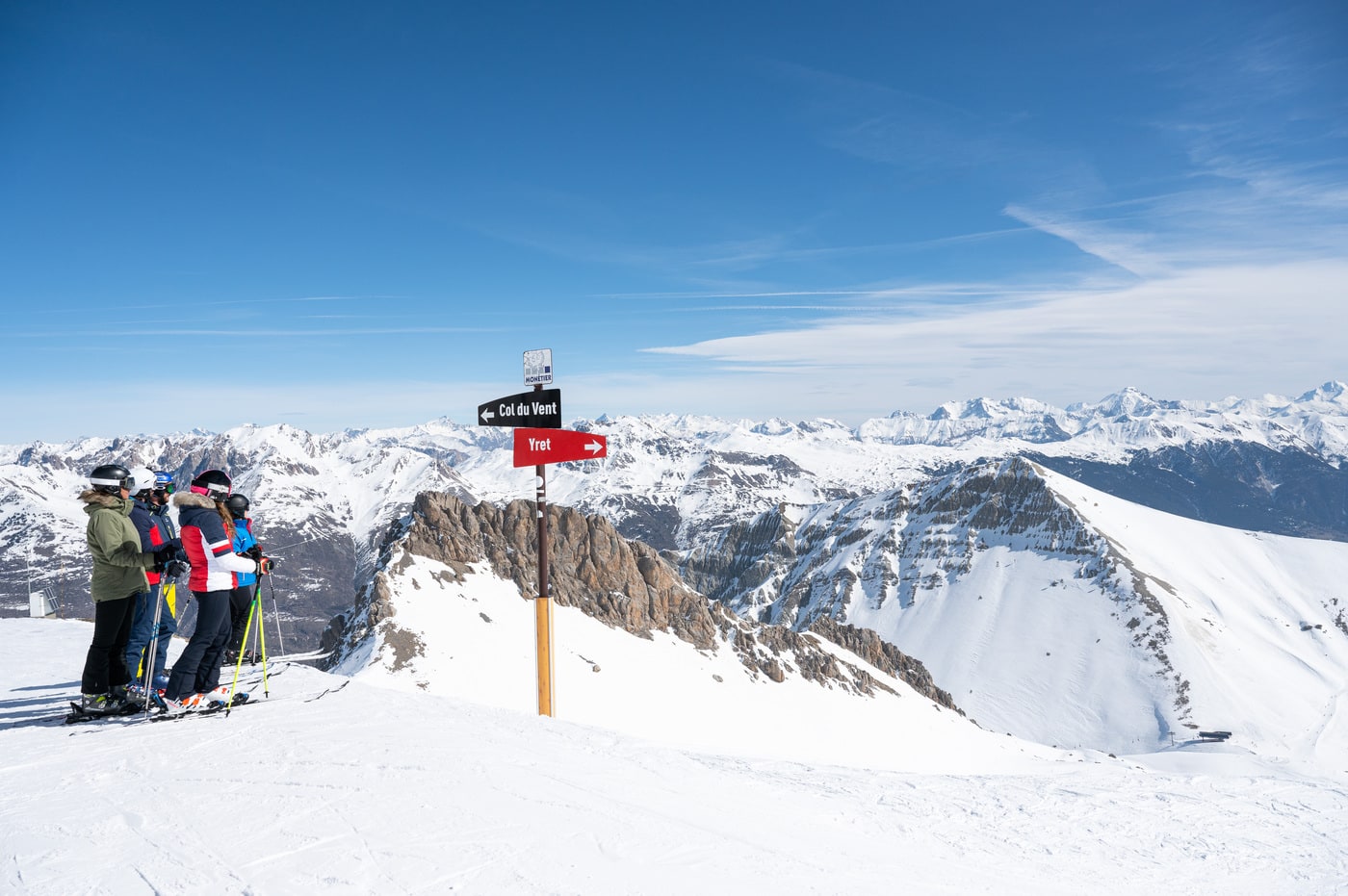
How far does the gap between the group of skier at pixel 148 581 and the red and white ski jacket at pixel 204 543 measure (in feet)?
0.04

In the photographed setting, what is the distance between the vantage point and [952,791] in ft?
35.9

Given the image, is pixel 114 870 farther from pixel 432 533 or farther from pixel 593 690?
pixel 432 533

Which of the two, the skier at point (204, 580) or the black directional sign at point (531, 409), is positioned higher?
the black directional sign at point (531, 409)

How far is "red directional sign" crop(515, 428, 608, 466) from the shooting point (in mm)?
13672

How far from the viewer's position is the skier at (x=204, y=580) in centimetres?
1009

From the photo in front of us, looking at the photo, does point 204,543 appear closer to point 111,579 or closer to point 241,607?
point 111,579

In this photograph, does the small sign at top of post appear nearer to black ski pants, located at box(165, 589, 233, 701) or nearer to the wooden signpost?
the wooden signpost

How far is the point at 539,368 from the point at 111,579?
7.12 meters

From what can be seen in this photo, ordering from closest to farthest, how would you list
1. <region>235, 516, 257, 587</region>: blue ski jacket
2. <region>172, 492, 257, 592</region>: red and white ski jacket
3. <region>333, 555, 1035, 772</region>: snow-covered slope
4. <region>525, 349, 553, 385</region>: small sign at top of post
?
<region>172, 492, 257, 592</region>: red and white ski jacket, <region>235, 516, 257, 587</region>: blue ski jacket, <region>525, 349, 553, 385</region>: small sign at top of post, <region>333, 555, 1035, 772</region>: snow-covered slope

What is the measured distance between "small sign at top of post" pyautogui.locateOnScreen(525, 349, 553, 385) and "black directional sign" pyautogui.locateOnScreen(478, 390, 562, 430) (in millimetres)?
212

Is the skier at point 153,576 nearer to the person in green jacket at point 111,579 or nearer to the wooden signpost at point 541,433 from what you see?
the person in green jacket at point 111,579

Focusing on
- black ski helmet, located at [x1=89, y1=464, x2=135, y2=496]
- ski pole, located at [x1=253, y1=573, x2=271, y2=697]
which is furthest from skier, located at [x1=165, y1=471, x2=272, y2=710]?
ski pole, located at [x1=253, y1=573, x2=271, y2=697]

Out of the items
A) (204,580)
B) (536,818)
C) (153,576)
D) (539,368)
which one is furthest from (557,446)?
(536,818)

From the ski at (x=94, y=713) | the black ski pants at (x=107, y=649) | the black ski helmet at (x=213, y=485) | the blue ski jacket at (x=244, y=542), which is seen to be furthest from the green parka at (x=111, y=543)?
the ski at (x=94, y=713)
